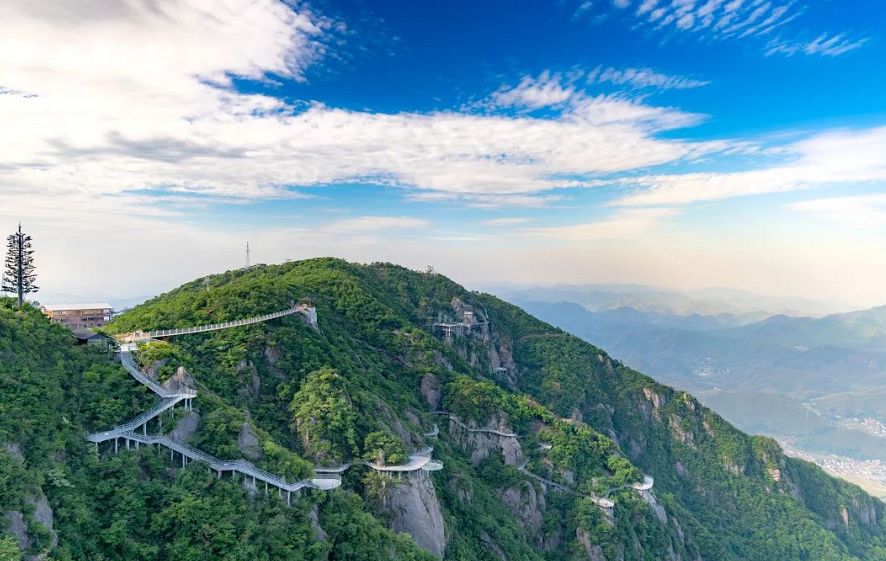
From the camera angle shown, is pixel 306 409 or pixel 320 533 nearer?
pixel 320 533

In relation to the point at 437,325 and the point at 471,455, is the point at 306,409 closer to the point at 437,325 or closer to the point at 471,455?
the point at 471,455

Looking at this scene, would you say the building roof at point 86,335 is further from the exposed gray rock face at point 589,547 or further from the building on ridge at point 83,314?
the exposed gray rock face at point 589,547

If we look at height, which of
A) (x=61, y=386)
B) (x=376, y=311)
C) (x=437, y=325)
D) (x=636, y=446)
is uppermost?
(x=61, y=386)

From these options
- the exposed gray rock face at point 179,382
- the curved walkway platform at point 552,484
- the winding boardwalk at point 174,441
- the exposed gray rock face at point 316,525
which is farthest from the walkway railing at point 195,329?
the curved walkway platform at point 552,484

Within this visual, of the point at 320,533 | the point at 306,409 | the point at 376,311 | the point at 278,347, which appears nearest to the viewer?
the point at 320,533

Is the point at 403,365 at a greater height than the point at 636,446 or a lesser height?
greater

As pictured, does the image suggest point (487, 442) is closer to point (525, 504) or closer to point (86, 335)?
point (525, 504)

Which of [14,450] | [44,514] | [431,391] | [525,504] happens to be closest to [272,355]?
[431,391]

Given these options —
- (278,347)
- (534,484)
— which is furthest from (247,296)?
(534,484)
